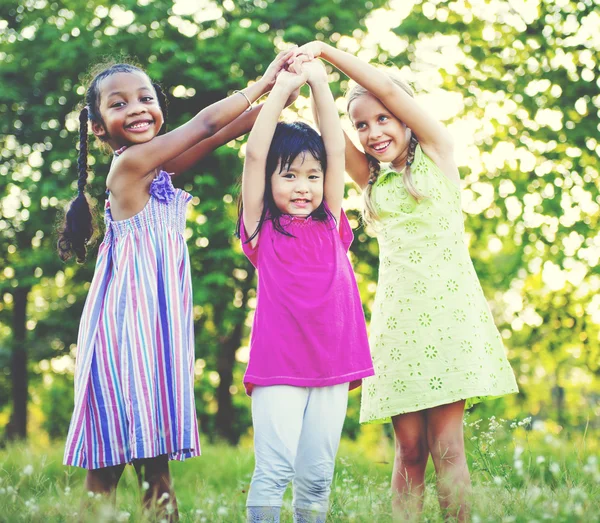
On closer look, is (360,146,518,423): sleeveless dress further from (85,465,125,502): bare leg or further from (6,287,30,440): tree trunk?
(6,287,30,440): tree trunk

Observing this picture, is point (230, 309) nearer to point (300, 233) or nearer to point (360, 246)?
point (360, 246)

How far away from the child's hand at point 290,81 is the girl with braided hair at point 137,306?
0.16m

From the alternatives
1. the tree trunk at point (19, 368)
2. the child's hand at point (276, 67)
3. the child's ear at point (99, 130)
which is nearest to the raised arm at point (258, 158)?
the child's hand at point (276, 67)

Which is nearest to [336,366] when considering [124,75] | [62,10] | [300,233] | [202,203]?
[300,233]

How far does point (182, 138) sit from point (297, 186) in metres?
0.51

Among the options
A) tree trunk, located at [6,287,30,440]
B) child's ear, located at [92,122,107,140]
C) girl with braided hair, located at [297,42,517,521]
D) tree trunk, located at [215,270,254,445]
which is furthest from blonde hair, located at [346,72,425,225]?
tree trunk, located at [6,287,30,440]

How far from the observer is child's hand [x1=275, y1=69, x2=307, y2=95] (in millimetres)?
2936

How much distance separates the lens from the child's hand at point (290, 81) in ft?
9.63

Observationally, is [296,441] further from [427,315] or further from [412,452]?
[427,315]

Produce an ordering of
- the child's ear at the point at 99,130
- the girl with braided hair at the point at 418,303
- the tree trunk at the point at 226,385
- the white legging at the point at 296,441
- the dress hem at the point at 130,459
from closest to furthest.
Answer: the white legging at the point at 296,441 → the dress hem at the point at 130,459 → the girl with braided hair at the point at 418,303 → the child's ear at the point at 99,130 → the tree trunk at the point at 226,385

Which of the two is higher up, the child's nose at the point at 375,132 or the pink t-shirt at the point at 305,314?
the child's nose at the point at 375,132

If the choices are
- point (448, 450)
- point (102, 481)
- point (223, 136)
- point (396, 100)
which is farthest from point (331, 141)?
point (102, 481)

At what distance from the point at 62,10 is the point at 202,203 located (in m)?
3.56

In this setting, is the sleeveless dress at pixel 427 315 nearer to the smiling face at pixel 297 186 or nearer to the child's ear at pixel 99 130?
the smiling face at pixel 297 186
